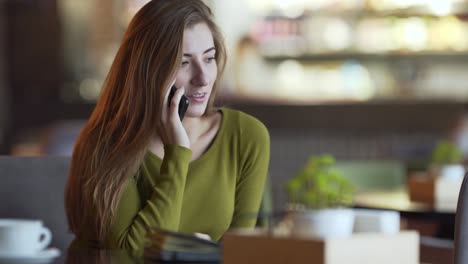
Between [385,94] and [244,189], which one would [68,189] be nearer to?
[244,189]

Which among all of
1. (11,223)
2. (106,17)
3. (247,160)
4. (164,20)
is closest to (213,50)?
(164,20)

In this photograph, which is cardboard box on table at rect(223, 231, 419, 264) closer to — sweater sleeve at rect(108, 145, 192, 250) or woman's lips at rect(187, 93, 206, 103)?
sweater sleeve at rect(108, 145, 192, 250)

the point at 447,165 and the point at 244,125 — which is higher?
the point at 244,125

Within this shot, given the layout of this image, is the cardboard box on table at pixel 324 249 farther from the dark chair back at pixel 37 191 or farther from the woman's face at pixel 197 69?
the dark chair back at pixel 37 191

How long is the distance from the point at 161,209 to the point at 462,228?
669mm

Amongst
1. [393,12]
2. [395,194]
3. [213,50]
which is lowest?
[395,194]

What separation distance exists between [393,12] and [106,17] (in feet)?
7.74

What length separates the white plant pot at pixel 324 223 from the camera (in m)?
1.56

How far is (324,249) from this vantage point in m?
1.52

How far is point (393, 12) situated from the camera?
25.1 ft

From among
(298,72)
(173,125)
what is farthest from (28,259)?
(298,72)

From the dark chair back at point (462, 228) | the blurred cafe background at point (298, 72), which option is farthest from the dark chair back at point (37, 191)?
the blurred cafe background at point (298, 72)

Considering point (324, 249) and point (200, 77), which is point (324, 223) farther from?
point (200, 77)

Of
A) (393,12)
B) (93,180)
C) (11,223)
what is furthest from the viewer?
(393,12)
